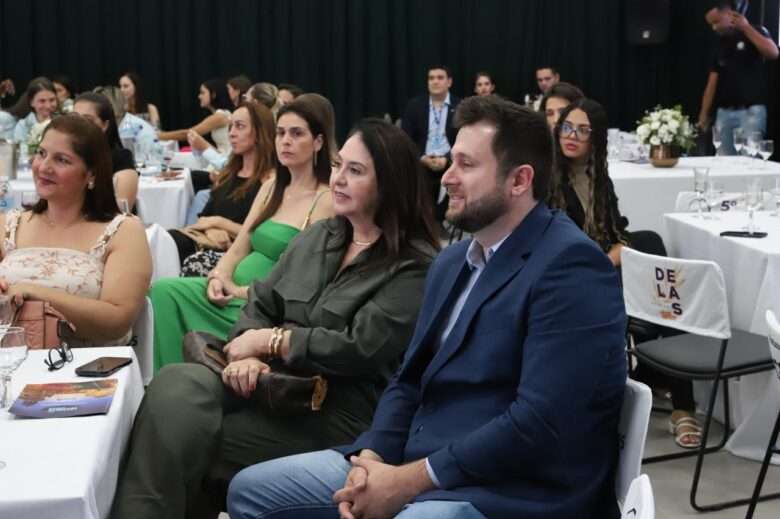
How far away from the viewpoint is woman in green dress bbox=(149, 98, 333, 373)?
4.21 m

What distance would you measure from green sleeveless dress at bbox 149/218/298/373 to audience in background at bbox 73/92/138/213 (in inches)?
53.4

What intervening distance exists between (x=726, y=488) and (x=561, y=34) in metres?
8.86

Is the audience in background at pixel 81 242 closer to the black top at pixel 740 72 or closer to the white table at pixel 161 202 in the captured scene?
the white table at pixel 161 202

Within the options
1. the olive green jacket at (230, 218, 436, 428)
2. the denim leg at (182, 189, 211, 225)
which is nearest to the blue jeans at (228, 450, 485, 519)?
the olive green jacket at (230, 218, 436, 428)

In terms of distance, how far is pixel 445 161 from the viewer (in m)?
9.08

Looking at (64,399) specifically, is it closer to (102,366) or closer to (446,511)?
(102,366)

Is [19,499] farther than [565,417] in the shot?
No

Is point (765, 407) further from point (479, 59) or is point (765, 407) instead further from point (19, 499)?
point (479, 59)

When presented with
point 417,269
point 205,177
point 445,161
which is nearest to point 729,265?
point 417,269

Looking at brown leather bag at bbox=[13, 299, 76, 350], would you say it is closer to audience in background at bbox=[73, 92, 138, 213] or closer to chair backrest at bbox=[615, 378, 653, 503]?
chair backrest at bbox=[615, 378, 653, 503]

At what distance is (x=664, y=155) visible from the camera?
6863mm

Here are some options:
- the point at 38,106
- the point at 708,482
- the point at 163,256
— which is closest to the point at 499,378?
the point at 708,482

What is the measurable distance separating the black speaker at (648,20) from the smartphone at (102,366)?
1010 centimetres

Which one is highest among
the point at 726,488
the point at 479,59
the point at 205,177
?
the point at 479,59
